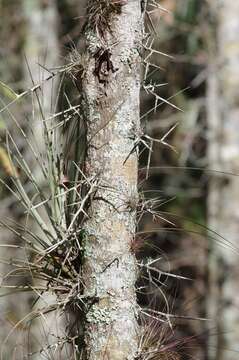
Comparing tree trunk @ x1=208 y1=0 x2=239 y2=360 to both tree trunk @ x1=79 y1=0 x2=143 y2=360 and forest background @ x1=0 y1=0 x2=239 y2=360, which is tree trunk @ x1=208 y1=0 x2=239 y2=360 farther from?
tree trunk @ x1=79 y1=0 x2=143 y2=360

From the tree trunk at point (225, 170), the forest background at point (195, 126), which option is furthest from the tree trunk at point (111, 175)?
the tree trunk at point (225, 170)

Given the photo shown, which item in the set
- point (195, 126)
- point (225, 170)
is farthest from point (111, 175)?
point (195, 126)

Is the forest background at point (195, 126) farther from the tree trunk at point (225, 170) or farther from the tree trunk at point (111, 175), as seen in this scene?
the tree trunk at point (111, 175)

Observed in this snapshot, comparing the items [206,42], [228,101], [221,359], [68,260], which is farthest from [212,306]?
[68,260]

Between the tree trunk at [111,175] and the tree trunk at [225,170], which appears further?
the tree trunk at [225,170]

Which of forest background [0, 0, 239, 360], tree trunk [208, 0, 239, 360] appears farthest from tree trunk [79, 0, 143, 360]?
tree trunk [208, 0, 239, 360]

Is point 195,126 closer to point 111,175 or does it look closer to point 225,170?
point 225,170

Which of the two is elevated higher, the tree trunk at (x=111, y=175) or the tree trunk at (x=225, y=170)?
the tree trunk at (x=111, y=175)
